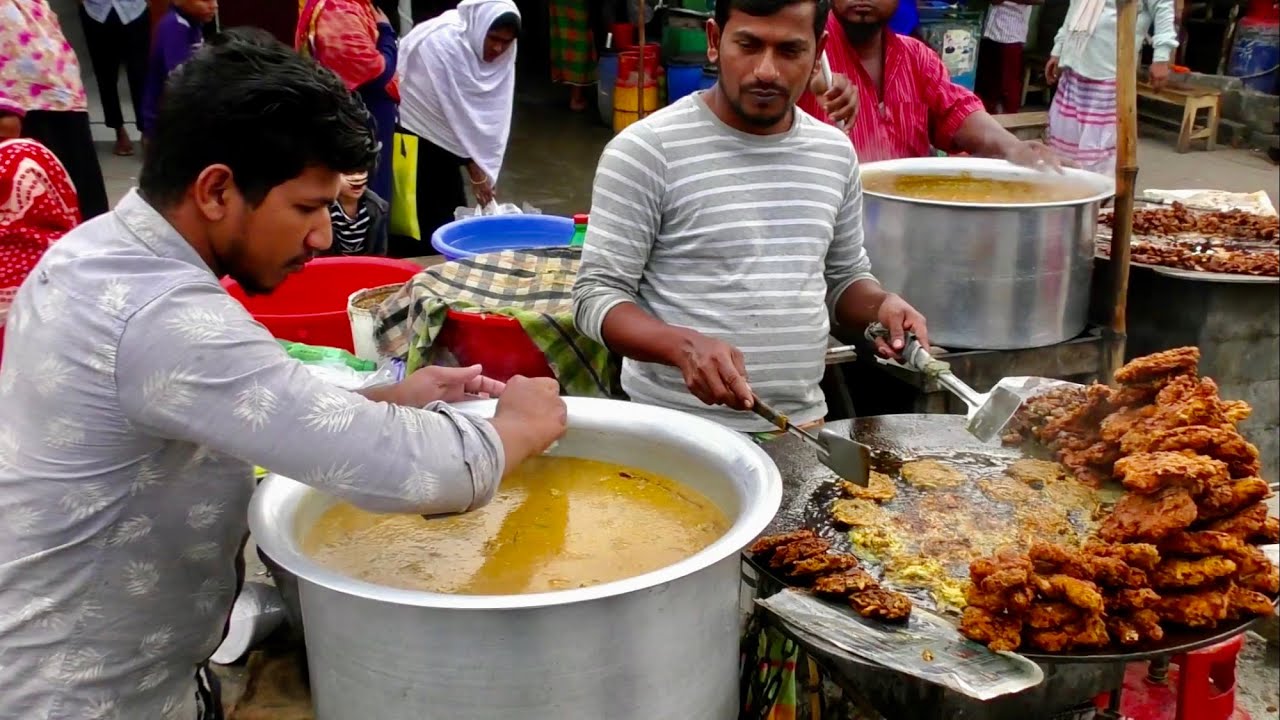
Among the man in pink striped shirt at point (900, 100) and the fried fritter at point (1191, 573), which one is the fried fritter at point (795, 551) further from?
the man in pink striped shirt at point (900, 100)

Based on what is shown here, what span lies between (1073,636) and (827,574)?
39 cm

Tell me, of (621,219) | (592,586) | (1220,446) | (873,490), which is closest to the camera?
(592,586)

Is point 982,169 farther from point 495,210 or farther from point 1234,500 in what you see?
point 495,210

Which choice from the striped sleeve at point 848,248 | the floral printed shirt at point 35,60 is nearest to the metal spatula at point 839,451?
the striped sleeve at point 848,248

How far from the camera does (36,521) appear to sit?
53.6 inches

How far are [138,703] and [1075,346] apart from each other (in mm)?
3047

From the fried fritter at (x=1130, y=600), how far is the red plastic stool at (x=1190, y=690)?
30.7 inches

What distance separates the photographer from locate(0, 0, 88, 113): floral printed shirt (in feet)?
13.2

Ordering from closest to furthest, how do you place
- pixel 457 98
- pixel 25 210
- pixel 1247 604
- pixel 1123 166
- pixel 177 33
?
1. pixel 1247 604
2. pixel 25 210
3. pixel 1123 166
4. pixel 177 33
5. pixel 457 98

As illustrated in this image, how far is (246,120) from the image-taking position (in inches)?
50.7

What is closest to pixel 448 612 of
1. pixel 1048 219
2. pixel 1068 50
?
pixel 1048 219

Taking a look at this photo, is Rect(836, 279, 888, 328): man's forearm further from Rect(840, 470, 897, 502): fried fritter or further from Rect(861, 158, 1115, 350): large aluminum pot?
Rect(861, 158, 1115, 350): large aluminum pot

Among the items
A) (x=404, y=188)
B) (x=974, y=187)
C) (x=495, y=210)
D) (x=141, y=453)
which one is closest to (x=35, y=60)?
(x=404, y=188)

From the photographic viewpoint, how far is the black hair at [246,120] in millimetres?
1288
